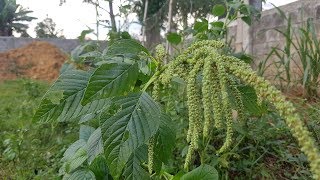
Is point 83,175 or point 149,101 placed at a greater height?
point 149,101

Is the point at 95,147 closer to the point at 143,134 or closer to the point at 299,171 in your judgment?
the point at 143,134

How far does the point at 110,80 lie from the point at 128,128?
111 mm

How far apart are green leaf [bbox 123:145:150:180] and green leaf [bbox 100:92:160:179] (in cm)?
16

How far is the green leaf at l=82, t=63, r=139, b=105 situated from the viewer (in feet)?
2.68

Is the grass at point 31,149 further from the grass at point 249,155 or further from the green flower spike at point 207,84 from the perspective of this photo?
the green flower spike at point 207,84

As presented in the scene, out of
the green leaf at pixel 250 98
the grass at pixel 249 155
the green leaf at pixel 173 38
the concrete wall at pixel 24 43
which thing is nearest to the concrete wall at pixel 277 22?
the grass at pixel 249 155

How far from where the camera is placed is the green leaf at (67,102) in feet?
2.99

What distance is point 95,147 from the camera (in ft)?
3.30

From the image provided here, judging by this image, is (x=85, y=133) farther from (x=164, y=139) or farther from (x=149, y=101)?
(x=149, y=101)

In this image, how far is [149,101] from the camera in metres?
0.81

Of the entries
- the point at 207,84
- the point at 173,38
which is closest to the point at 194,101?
the point at 207,84

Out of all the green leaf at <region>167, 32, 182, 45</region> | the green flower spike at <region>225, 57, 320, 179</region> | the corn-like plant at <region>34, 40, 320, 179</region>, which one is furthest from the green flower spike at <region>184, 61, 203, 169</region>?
the green leaf at <region>167, 32, 182, 45</region>

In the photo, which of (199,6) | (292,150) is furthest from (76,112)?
(199,6)

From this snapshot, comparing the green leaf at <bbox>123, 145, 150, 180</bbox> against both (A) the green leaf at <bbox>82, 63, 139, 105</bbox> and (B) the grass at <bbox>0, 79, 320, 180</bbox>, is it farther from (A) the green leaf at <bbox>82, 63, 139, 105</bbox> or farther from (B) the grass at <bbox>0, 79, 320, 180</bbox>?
(B) the grass at <bbox>0, 79, 320, 180</bbox>
